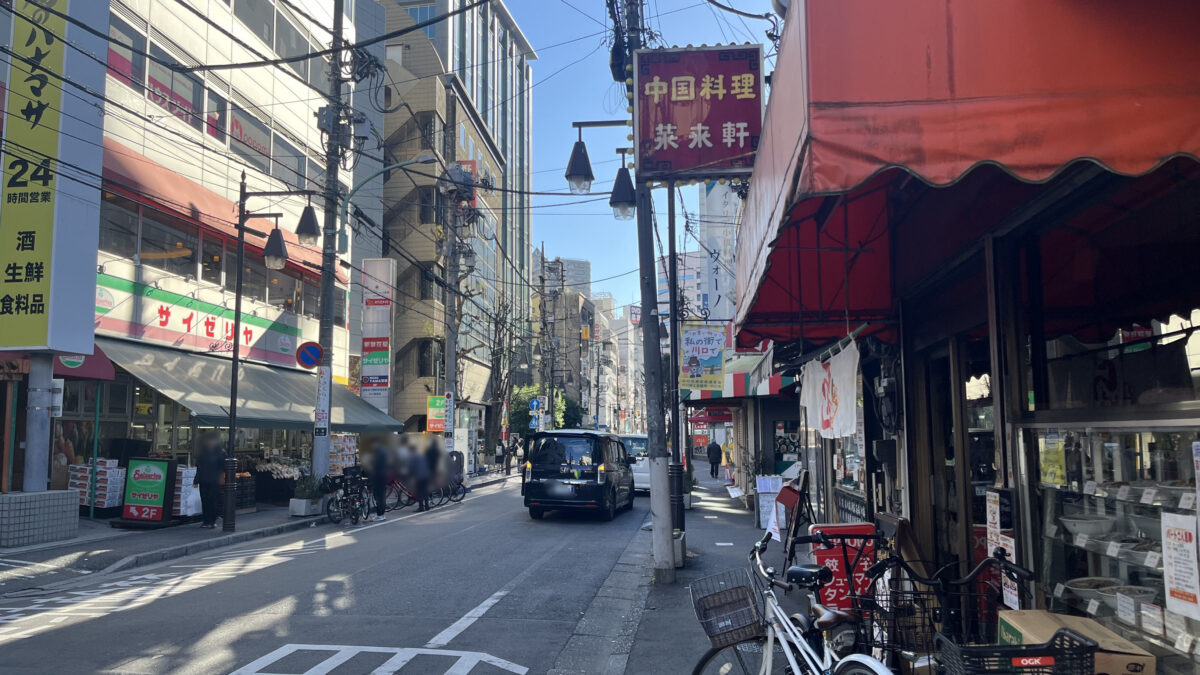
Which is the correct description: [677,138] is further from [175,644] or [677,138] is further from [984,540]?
[175,644]

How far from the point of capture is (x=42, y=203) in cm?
1401

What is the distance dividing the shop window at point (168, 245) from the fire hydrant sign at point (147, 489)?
5.21m

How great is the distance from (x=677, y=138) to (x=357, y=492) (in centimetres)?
1257

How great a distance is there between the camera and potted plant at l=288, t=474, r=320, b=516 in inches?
752

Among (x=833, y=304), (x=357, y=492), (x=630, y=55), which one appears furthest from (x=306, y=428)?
(x=833, y=304)

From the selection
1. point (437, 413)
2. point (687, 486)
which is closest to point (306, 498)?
point (687, 486)

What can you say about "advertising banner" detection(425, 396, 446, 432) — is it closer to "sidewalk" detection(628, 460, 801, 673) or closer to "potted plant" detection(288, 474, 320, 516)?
"potted plant" detection(288, 474, 320, 516)

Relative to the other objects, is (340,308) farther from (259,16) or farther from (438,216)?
(438,216)

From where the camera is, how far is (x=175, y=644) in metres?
7.29

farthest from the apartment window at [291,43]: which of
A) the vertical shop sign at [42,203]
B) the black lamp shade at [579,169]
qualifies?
the black lamp shade at [579,169]

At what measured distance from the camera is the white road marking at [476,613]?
24.6ft

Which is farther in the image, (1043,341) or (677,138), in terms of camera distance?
(677,138)

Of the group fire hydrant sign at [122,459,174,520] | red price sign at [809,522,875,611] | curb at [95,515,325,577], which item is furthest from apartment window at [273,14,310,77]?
red price sign at [809,522,875,611]

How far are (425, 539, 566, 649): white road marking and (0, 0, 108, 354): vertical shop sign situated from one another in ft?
28.9
